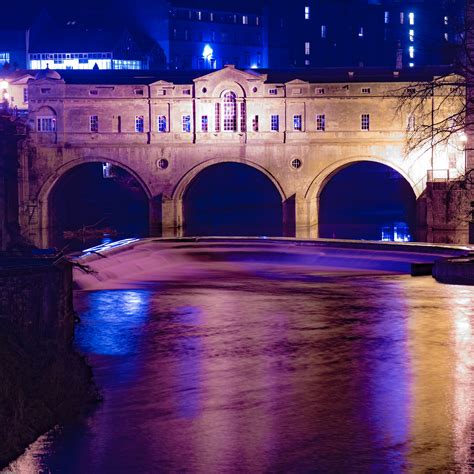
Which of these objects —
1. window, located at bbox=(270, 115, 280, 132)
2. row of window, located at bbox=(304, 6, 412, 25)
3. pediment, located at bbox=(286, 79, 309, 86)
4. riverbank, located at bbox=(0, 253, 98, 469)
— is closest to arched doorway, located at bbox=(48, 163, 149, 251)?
window, located at bbox=(270, 115, 280, 132)

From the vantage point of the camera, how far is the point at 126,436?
16.7 meters

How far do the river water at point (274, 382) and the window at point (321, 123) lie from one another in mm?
26510

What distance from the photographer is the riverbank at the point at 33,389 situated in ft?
52.2

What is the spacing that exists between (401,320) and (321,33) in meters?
65.2

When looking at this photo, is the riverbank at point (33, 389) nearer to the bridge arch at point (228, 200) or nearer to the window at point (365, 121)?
the bridge arch at point (228, 200)

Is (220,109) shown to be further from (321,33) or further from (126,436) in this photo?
(126,436)

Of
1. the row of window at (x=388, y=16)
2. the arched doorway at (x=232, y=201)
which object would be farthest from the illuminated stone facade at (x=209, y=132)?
the row of window at (x=388, y=16)

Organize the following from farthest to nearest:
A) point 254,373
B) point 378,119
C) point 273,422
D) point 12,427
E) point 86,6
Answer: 1. point 86,6
2. point 378,119
3. point 254,373
4. point 273,422
5. point 12,427

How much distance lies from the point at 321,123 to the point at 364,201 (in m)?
20.7

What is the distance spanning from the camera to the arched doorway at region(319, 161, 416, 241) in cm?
5906

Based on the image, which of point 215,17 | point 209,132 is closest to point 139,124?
point 209,132

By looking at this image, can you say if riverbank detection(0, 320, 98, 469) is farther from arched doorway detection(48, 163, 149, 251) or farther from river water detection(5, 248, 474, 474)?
arched doorway detection(48, 163, 149, 251)

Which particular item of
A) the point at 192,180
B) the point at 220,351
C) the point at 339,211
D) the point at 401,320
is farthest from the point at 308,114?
the point at 220,351

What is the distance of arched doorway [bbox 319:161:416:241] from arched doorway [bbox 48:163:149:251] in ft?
38.1
